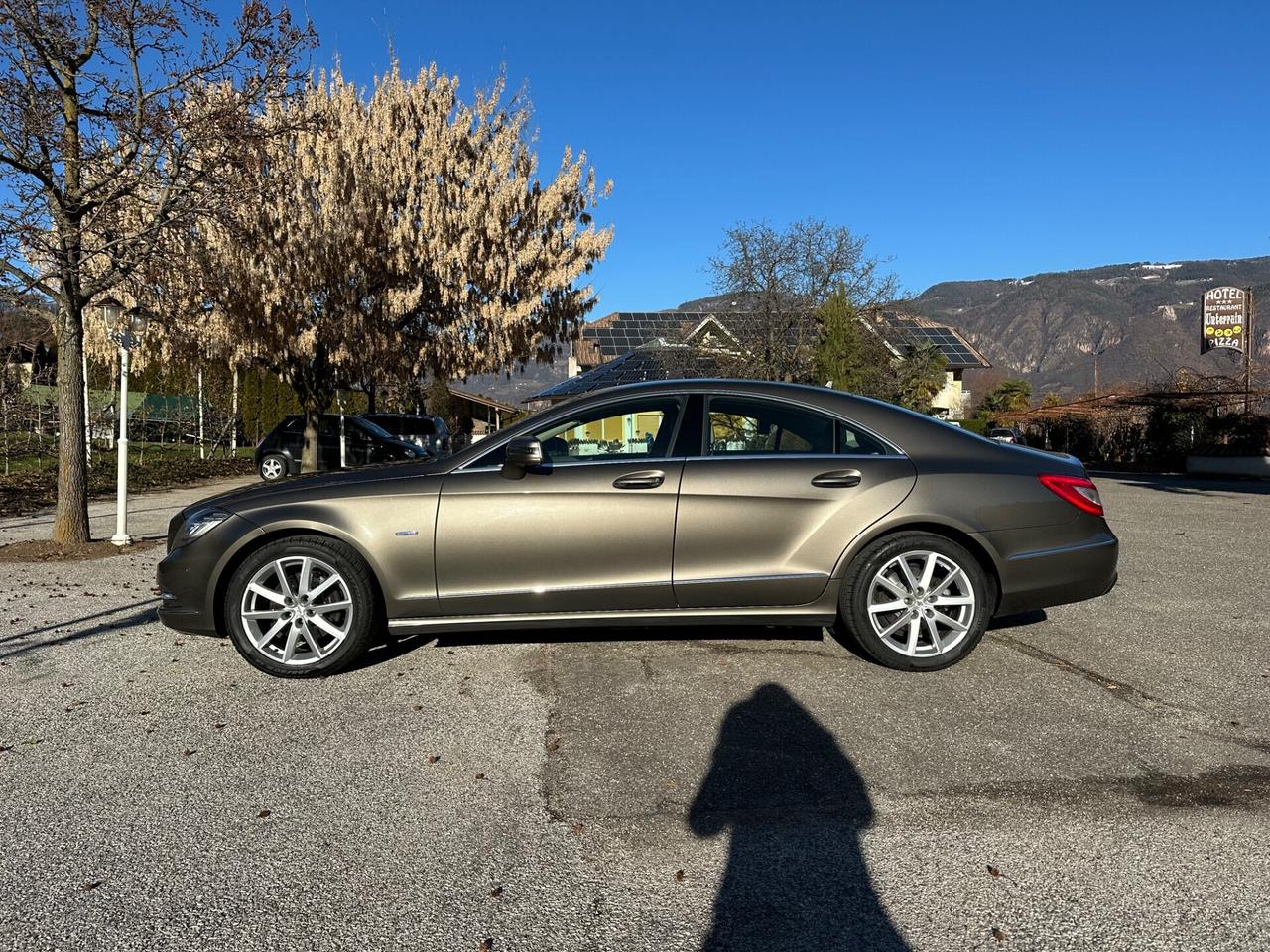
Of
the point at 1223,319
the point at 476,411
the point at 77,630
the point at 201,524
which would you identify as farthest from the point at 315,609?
the point at 476,411

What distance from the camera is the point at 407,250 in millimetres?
19828

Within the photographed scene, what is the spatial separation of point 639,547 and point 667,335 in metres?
41.2

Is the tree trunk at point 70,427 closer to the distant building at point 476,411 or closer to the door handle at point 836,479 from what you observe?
the door handle at point 836,479

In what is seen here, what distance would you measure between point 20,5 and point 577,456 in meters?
6.98

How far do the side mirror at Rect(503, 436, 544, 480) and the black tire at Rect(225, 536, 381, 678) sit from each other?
906mm

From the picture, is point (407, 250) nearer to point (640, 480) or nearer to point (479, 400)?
point (640, 480)

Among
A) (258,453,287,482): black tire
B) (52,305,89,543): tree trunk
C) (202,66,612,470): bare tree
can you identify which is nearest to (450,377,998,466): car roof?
(52,305,89,543): tree trunk

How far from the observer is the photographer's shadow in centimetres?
245

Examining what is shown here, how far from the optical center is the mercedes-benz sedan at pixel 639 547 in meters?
4.72

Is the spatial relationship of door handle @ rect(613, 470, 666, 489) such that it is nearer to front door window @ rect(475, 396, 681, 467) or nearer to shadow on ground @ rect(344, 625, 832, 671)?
front door window @ rect(475, 396, 681, 467)

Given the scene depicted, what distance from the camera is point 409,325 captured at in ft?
70.7

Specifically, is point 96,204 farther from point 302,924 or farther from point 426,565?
point 302,924

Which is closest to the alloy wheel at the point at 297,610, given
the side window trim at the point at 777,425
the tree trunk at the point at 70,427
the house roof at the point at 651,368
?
the side window trim at the point at 777,425

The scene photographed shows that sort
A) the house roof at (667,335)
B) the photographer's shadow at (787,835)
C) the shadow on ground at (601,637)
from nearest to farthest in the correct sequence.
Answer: the photographer's shadow at (787,835) → the shadow on ground at (601,637) → the house roof at (667,335)
